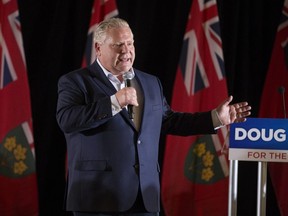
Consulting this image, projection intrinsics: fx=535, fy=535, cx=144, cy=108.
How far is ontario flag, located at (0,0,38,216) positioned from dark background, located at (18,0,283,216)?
11 cm

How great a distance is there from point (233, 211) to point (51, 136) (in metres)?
2.00

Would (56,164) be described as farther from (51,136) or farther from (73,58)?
(73,58)

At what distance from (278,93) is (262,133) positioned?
189cm

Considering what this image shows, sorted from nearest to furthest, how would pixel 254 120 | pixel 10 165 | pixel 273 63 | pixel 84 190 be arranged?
pixel 84 190 → pixel 254 120 → pixel 10 165 → pixel 273 63

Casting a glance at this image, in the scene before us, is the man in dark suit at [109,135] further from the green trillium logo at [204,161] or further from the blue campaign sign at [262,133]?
the green trillium logo at [204,161]

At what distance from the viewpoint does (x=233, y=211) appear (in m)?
2.86

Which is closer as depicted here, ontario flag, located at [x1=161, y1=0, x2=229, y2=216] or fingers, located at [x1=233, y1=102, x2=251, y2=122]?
fingers, located at [x1=233, y1=102, x2=251, y2=122]

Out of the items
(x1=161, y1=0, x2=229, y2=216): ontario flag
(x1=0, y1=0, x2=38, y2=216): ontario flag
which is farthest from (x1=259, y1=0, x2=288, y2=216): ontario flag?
(x1=0, y1=0, x2=38, y2=216): ontario flag

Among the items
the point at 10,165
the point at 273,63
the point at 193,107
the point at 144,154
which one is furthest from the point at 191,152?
the point at 144,154

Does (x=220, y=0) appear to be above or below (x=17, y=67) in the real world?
above

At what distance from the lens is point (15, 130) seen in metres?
4.30

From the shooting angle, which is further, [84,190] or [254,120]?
[254,120]

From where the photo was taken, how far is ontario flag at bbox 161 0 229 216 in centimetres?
444

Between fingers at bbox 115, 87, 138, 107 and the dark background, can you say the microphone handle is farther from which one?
the dark background
